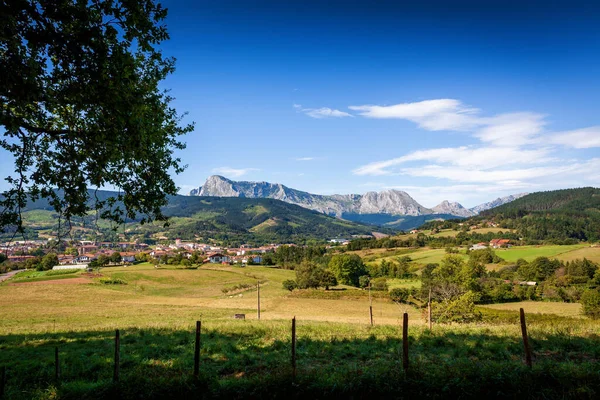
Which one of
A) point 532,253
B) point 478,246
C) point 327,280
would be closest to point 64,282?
point 327,280

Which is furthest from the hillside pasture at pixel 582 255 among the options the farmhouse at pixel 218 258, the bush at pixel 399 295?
the farmhouse at pixel 218 258

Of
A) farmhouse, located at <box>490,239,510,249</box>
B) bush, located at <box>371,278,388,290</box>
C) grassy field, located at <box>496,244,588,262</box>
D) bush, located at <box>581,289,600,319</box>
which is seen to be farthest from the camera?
farmhouse, located at <box>490,239,510,249</box>

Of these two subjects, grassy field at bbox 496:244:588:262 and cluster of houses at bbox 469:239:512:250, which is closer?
grassy field at bbox 496:244:588:262

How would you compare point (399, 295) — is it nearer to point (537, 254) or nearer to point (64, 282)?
point (537, 254)

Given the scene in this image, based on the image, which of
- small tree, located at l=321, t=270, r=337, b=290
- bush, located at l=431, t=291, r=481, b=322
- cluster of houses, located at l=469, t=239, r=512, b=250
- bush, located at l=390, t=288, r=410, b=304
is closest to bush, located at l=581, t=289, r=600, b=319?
bush, located at l=431, t=291, r=481, b=322

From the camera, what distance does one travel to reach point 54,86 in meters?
9.29

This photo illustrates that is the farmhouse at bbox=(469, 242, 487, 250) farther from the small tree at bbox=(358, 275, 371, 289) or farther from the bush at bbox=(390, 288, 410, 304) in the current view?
the bush at bbox=(390, 288, 410, 304)

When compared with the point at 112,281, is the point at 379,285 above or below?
below

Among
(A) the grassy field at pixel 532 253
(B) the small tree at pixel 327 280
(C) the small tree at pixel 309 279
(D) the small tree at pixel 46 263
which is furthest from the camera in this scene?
(D) the small tree at pixel 46 263

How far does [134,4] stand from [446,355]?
15.3m

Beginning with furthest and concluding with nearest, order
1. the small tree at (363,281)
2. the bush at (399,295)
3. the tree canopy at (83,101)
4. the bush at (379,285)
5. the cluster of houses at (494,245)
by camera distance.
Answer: the cluster of houses at (494,245), the small tree at (363,281), the bush at (379,285), the bush at (399,295), the tree canopy at (83,101)

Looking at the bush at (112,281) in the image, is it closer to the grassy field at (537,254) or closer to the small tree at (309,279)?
the small tree at (309,279)

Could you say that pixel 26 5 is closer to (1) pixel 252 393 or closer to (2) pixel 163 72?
(2) pixel 163 72

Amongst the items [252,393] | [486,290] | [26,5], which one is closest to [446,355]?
[252,393]
